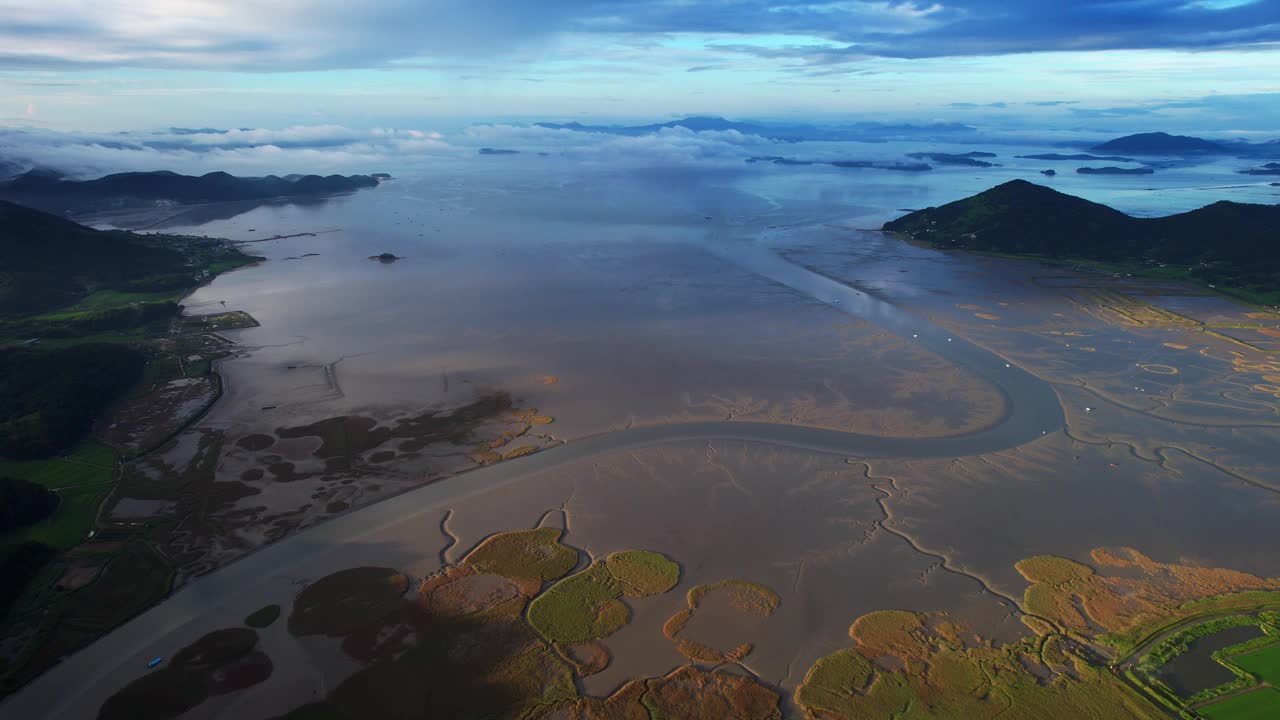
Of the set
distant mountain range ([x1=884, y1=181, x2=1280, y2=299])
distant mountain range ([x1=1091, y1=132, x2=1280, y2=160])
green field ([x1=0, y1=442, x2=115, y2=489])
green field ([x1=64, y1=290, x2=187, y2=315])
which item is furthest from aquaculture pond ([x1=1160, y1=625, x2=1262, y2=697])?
distant mountain range ([x1=1091, y1=132, x2=1280, y2=160])

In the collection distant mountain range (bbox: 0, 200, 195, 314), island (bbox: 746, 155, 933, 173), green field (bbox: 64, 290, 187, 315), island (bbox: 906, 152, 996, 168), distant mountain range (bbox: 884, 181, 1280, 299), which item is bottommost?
green field (bbox: 64, 290, 187, 315)

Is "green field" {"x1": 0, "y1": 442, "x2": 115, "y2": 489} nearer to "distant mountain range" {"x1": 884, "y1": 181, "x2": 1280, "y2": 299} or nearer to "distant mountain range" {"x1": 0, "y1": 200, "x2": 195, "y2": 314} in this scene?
"distant mountain range" {"x1": 0, "y1": 200, "x2": 195, "y2": 314}

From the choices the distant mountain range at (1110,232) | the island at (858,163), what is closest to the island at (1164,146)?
the island at (858,163)

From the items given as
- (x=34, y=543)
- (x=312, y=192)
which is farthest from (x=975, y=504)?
(x=312, y=192)

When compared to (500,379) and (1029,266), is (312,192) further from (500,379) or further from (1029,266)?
(1029,266)

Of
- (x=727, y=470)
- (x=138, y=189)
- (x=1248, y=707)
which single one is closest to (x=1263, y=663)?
(x=1248, y=707)
